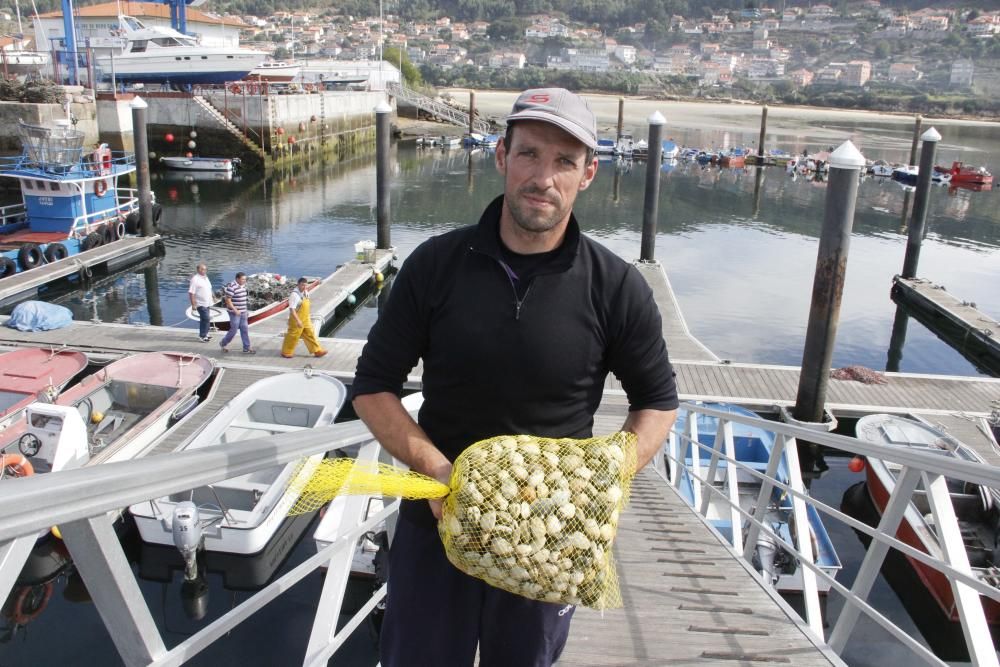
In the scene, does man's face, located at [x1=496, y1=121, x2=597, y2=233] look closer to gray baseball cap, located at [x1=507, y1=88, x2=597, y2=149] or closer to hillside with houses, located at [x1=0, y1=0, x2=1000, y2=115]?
gray baseball cap, located at [x1=507, y1=88, x2=597, y2=149]

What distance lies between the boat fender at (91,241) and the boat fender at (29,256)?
5.02 ft

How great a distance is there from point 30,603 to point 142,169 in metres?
16.9

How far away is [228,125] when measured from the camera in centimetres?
3988

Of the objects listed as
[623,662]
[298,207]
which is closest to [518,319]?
[623,662]

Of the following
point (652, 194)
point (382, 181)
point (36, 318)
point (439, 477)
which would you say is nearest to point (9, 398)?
point (36, 318)

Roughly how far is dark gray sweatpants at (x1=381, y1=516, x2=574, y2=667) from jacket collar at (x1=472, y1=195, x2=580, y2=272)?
2.60 ft

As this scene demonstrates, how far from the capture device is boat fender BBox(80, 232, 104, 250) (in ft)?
64.7

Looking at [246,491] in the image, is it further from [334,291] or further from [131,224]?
[131,224]

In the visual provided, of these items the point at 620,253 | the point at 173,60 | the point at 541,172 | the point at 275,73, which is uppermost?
the point at 173,60

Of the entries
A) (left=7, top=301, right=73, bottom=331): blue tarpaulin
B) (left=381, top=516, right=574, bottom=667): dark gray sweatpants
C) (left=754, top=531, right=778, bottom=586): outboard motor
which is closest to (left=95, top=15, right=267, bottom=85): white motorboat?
(left=7, top=301, right=73, bottom=331): blue tarpaulin

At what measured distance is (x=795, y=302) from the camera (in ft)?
68.1

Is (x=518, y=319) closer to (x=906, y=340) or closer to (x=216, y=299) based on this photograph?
(x=216, y=299)

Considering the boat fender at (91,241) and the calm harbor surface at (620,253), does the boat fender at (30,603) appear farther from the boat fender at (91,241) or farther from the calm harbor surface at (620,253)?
the boat fender at (91,241)

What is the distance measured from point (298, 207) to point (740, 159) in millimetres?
30508
